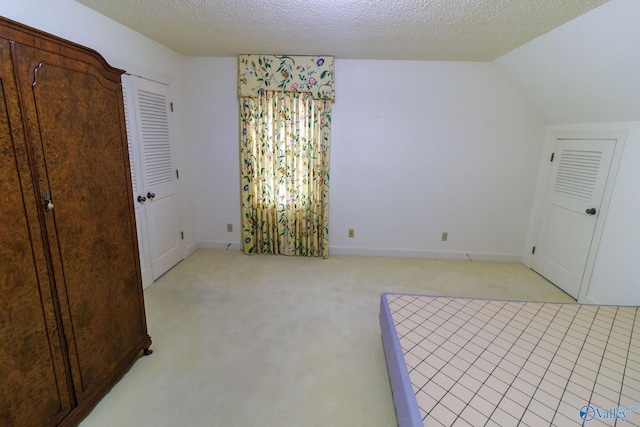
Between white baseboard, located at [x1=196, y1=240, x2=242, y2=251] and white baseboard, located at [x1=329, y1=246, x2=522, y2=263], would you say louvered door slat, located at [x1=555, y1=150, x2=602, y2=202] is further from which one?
white baseboard, located at [x1=196, y1=240, x2=242, y2=251]

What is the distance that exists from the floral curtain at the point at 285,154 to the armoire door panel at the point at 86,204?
196cm

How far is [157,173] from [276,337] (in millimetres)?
2070

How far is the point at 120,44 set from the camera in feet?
8.38

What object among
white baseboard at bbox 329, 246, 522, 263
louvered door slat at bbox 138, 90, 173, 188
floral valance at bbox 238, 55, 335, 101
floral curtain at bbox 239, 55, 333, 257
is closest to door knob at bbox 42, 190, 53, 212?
louvered door slat at bbox 138, 90, 173, 188

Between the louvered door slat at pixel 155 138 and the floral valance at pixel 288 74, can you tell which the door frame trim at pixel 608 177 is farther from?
the louvered door slat at pixel 155 138

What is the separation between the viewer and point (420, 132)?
3.69 m

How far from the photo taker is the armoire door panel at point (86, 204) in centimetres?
135

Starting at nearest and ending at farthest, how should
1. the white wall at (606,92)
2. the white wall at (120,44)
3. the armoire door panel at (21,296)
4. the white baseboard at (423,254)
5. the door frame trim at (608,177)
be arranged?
the armoire door panel at (21,296) → the white wall at (120,44) → the white wall at (606,92) → the door frame trim at (608,177) → the white baseboard at (423,254)

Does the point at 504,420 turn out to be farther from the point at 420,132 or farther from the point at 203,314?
the point at 420,132

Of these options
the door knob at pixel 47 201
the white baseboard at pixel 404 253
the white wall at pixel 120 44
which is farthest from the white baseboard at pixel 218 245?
the door knob at pixel 47 201

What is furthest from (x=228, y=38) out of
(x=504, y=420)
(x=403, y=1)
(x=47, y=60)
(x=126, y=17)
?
(x=504, y=420)

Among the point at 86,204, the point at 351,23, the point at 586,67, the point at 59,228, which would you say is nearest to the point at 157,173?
Answer: the point at 86,204

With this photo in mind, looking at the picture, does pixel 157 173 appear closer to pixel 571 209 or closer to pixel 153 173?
pixel 153 173

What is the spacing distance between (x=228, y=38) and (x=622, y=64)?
3.09 m
